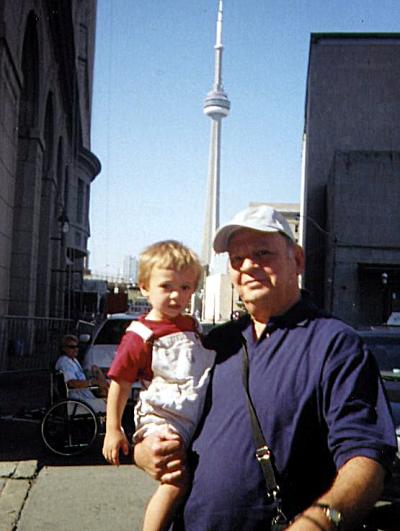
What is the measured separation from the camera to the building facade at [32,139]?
53.4 ft

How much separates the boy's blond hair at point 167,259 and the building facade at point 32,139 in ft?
42.1

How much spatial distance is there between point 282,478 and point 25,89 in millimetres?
21260

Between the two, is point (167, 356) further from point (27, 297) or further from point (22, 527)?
point (27, 297)

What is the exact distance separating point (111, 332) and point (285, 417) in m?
10.1

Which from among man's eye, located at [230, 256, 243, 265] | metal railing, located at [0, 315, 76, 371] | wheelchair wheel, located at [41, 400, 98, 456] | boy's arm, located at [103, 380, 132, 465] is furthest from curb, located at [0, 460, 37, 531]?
metal railing, located at [0, 315, 76, 371]

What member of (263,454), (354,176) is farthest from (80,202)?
(263,454)

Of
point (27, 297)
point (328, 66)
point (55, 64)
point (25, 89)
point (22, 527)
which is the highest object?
point (328, 66)

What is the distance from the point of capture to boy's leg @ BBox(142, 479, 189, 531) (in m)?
2.50

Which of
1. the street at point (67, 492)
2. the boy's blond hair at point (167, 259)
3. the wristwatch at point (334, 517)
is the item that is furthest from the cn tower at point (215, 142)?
the wristwatch at point (334, 517)

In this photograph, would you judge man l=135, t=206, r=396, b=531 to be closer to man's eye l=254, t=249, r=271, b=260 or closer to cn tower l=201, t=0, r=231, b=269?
man's eye l=254, t=249, r=271, b=260

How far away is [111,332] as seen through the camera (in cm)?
1212

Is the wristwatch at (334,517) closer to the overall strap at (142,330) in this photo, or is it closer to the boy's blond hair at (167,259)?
the overall strap at (142,330)

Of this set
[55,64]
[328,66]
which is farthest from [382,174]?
[55,64]

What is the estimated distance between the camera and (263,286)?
8.07 ft
